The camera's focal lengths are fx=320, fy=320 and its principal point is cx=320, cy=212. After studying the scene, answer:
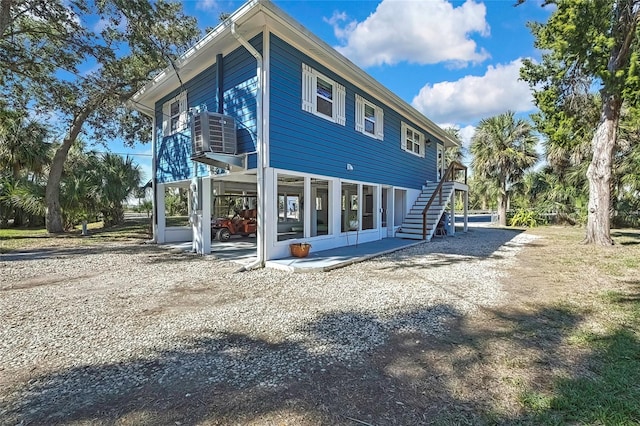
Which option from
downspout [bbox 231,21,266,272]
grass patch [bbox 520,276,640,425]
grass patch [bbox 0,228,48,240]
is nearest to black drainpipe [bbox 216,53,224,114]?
downspout [bbox 231,21,266,272]

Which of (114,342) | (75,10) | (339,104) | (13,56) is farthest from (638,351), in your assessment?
(13,56)

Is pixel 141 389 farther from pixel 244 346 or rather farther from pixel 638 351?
pixel 638 351

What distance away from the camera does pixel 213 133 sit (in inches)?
284

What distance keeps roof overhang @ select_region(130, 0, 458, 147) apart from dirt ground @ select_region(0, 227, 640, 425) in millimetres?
6170

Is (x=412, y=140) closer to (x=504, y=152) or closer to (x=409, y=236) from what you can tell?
(x=409, y=236)

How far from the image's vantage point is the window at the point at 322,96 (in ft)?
26.7

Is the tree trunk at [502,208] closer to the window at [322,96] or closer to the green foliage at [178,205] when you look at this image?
the window at [322,96]

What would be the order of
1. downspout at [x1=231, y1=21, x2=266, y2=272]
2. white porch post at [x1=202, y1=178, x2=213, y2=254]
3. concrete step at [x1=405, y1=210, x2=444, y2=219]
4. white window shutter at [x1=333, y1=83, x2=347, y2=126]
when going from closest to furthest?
downspout at [x1=231, y1=21, x2=266, y2=272]
white porch post at [x1=202, y1=178, x2=213, y2=254]
white window shutter at [x1=333, y1=83, x2=347, y2=126]
concrete step at [x1=405, y1=210, x2=444, y2=219]

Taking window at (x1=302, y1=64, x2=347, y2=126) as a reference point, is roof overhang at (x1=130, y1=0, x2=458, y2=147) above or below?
above

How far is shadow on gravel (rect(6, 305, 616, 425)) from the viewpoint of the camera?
84.4 inches

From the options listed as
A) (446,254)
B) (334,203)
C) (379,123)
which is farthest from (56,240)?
(446,254)

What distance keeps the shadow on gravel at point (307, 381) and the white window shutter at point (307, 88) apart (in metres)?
6.07

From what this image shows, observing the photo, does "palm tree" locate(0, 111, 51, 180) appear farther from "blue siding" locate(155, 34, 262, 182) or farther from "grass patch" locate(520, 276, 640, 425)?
"grass patch" locate(520, 276, 640, 425)

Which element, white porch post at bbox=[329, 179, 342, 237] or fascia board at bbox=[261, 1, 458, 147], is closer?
fascia board at bbox=[261, 1, 458, 147]
